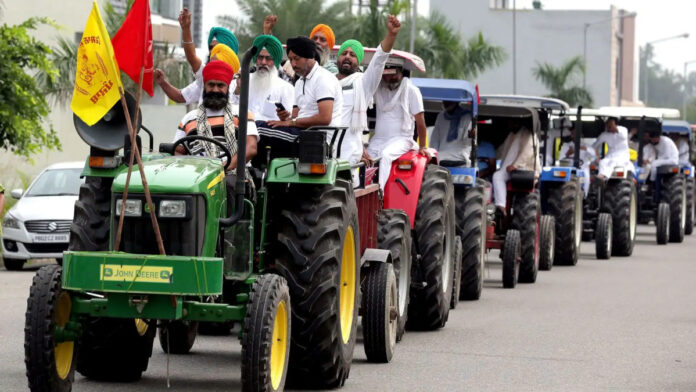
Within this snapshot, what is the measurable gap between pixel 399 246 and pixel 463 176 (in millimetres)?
4162

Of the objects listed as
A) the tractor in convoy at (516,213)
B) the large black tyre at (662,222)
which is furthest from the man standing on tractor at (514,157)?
the large black tyre at (662,222)

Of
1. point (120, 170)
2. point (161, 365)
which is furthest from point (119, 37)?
point (161, 365)

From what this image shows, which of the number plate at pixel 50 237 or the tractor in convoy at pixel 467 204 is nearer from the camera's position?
the tractor in convoy at pixel 467 204

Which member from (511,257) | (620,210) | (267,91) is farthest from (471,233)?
(620,210)

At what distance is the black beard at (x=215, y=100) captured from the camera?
394 inches

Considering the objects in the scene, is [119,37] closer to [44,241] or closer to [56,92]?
[44,241]

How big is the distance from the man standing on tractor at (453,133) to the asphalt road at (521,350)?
5.61ft

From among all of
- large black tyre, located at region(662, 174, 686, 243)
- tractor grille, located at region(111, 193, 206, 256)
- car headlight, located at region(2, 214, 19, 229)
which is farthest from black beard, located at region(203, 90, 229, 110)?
large black tyre, located at region(662, 174, 686, 243)

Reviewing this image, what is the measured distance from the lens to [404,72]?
1473 cm

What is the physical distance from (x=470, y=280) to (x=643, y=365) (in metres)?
5.13

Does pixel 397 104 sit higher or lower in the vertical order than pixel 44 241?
higher

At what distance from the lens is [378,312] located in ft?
37.7

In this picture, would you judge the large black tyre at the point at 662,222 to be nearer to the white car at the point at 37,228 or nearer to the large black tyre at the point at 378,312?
the white car at the point at 37,228

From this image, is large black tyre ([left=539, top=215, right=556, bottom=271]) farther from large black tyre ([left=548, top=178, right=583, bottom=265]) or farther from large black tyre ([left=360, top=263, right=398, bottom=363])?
large black tyre ([left=360, top=263, right=398, bottom=363])
